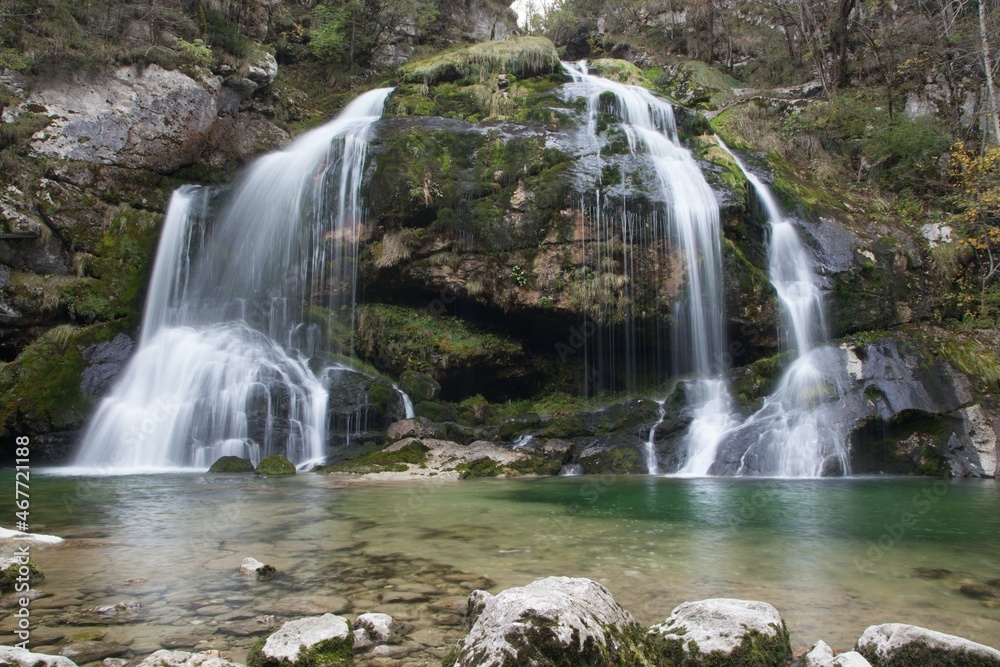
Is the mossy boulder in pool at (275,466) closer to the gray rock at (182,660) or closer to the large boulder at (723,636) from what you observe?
the gray rock at (182,660)

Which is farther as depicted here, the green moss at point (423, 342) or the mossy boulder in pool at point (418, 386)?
the green moss at point (423, 342)

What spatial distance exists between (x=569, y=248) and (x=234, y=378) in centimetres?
841

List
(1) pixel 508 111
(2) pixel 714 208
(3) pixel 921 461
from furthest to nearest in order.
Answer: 1. (1) pixel 508 111
2. (2) pixel 714 208
3. (3) pixel 921 461

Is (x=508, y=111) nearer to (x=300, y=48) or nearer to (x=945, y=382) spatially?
(x=300, y=48)

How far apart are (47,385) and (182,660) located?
13.1 metres

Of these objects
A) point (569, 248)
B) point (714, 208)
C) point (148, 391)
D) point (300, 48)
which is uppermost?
point (300, 48)

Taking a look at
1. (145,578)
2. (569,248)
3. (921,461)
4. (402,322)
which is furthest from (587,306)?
(145,578)

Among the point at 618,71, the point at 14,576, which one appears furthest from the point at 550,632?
the point at 618,71

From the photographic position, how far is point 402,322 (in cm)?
1630

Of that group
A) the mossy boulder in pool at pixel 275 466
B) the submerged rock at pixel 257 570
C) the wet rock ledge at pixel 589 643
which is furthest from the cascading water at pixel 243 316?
the wet rock ledge at pixel 589 643

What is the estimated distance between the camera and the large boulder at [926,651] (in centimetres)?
256

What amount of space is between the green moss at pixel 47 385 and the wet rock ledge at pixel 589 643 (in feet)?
40.3

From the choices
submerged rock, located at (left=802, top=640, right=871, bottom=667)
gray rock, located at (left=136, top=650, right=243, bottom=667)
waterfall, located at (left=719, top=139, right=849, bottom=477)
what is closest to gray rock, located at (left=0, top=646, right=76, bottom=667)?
gray rock, located at (left=136, top=650, right=243, bottom=667)

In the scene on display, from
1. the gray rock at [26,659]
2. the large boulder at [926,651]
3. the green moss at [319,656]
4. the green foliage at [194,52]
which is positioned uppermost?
the green foliage at [194,52]
